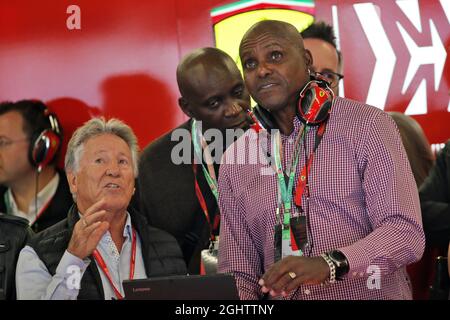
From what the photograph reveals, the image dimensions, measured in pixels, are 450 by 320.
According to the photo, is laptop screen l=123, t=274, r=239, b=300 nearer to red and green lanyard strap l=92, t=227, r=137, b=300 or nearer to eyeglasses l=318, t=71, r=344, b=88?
red and green lanyard strap l=92, t=227, r=137, b=300

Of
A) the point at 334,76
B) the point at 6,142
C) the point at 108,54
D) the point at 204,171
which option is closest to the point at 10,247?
the point at 204,171

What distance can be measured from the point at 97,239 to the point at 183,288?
0.66 metres

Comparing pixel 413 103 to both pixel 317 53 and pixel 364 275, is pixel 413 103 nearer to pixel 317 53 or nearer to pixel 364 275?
pixel 317 53

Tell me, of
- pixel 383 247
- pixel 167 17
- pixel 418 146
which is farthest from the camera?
pixel 167 17

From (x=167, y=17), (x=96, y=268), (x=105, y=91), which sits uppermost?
(x=167, y=17)

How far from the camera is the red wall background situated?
14.5ft

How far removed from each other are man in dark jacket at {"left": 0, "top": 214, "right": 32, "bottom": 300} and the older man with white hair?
14cm

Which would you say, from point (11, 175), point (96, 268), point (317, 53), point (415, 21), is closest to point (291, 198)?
point (96, 268)

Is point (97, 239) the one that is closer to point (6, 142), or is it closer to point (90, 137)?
point (90, 137)

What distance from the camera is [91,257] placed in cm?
306

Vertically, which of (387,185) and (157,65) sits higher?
(157,65)

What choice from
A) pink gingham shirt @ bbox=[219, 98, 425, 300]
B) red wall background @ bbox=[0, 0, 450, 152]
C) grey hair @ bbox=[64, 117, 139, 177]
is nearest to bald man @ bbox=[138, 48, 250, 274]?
red wall background @ bbox=[0, 0, 450, 152]

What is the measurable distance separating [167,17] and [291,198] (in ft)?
6.16

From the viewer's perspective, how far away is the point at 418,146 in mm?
4125
